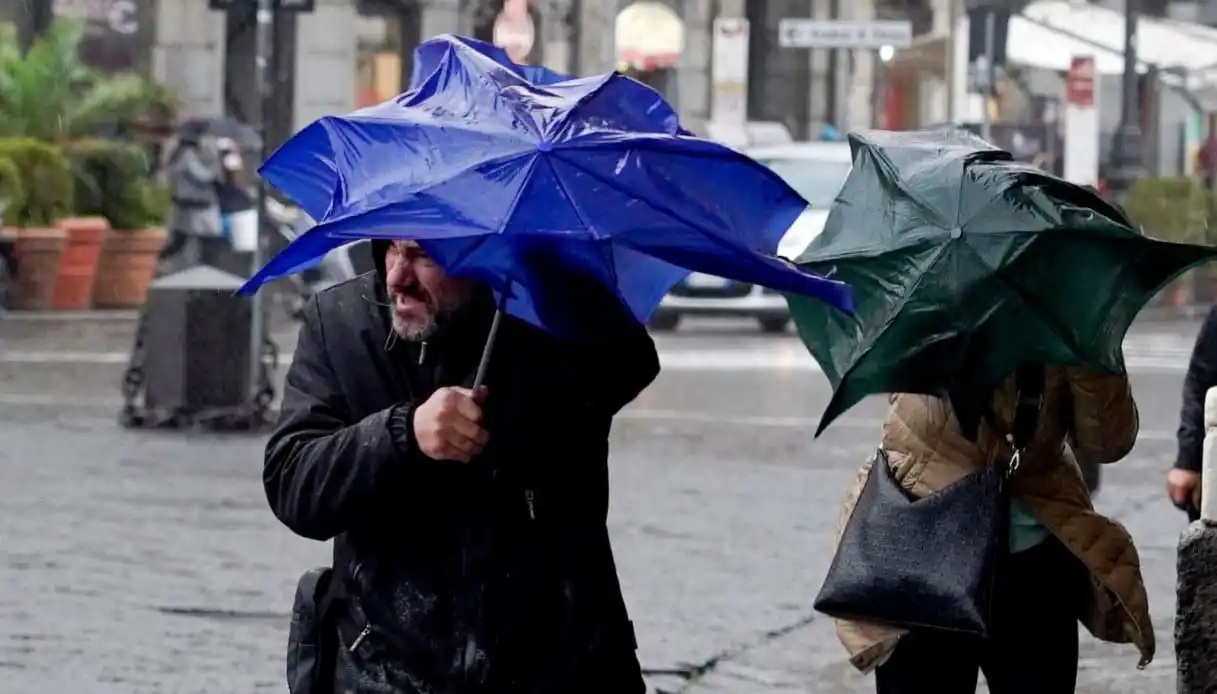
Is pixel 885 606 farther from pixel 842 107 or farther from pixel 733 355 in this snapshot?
pixel 842 107

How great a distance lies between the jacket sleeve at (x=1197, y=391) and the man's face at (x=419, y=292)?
2902mm

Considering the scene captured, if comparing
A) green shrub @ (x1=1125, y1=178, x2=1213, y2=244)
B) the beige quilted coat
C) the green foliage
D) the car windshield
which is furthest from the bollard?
green shrub @ (x1=1125, y1=178, x2=1213, y2=244)

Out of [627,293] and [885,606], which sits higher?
[627,293]

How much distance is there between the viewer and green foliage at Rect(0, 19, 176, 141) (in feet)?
88.3

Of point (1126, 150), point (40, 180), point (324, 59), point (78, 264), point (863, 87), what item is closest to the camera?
point (40, 180)

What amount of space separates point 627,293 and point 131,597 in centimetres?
530

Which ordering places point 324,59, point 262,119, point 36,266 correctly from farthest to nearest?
point 324,59
point 36,266
point 262,119

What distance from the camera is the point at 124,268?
25.6m

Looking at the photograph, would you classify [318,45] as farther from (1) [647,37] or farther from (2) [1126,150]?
(1) [647,37]

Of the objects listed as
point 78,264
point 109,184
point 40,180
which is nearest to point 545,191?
point 40,180

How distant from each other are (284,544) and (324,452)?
629 centimetres

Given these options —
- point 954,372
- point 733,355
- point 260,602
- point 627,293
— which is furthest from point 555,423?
point 733,355

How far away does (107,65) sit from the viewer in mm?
34406

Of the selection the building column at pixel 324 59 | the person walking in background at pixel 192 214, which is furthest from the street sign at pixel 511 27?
the building column at pixel 324 59
